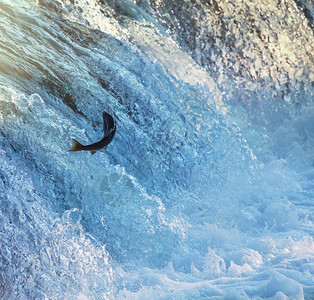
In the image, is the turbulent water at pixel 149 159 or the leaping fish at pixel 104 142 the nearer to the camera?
the leaping fish at pixel 104 142

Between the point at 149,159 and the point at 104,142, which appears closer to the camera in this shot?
the point at 104,142

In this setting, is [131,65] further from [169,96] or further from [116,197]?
[116,197]

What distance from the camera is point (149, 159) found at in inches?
112

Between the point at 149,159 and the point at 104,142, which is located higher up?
the point at 104,142

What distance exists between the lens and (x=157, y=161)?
2.88 meters

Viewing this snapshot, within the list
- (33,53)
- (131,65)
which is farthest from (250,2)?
(33,53)

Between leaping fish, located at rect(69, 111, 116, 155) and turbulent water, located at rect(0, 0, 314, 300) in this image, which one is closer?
leaping fish, located at rect(69, 111, 116, 155)

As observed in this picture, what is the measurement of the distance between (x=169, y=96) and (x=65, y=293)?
1785 millimetres

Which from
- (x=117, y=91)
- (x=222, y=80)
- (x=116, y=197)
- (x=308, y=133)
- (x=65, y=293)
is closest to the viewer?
(x=65, y=293)

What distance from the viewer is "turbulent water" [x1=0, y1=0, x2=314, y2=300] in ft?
6.48

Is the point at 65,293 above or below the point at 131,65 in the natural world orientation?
below

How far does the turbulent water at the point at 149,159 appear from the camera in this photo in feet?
6.48

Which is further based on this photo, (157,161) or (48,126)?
(157,161)

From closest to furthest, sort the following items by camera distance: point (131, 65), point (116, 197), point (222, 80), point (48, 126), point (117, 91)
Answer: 1. point (48, 126)
2. point (116, 197)
3. point (117, 91)
4. point (131, 65)
5. point (222, 80)
